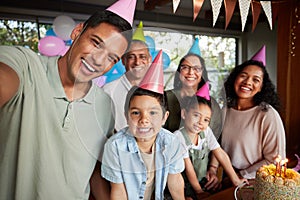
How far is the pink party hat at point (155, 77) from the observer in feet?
2.61

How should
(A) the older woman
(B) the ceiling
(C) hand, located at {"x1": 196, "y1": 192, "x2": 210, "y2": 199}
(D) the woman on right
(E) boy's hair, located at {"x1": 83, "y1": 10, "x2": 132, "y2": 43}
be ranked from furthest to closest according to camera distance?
(D) the woman on right < (C) hand, located at {"x1": 196, "y1": 192, "x2": 210, "y2": 199} < (B) the ceiling < (A) the older woman < (E) boy's hair, located at {"x1": 83, "y1": 10, "x2": 132, "y2": 43}

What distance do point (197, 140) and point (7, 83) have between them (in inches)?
24.9

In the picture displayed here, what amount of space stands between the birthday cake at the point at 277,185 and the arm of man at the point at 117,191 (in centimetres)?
46

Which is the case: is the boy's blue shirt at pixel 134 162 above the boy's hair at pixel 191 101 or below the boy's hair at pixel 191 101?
below

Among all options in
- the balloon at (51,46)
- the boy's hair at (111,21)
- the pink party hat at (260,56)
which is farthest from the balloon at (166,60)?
the pink party hat at (260,56)

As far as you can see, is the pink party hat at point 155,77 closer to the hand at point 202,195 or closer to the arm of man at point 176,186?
the arm of man at point 176,186

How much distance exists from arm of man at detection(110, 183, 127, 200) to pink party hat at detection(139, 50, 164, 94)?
29cm

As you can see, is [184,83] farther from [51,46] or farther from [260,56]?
[260,56]

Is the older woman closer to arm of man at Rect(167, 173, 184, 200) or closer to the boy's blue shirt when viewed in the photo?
the boy's blue shirt

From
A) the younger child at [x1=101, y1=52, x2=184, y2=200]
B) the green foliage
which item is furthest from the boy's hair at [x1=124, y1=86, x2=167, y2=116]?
the green foliage

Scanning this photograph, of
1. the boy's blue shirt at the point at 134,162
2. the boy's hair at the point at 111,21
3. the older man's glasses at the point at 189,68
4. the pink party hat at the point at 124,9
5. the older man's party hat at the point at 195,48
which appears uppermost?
the pink party hat at the point at 124,9

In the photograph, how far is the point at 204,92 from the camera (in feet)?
3.16

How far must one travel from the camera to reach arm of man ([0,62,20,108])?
64cm

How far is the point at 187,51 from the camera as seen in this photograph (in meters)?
0.90
